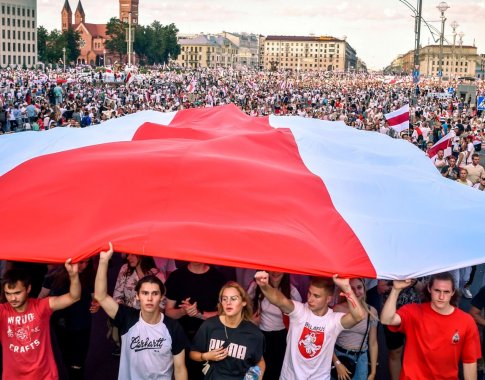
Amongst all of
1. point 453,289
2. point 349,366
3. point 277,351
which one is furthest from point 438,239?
point 277,351

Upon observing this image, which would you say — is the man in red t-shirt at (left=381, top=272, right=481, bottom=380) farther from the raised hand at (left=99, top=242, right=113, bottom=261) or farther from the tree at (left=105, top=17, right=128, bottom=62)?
the tree at (left=105, top=17, right=128, bottom=62)

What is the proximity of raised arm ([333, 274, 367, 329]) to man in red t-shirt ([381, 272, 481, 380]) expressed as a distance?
0.19m

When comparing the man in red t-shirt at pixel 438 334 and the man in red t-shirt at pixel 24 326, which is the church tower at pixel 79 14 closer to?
the man in red t-shirt at pixel 24 326

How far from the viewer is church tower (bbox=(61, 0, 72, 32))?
503ft

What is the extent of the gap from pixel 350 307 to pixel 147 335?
1347 mm

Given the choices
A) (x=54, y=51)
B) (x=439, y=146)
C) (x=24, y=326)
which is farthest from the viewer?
(x=54, y=51)

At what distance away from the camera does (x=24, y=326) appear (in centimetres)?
446

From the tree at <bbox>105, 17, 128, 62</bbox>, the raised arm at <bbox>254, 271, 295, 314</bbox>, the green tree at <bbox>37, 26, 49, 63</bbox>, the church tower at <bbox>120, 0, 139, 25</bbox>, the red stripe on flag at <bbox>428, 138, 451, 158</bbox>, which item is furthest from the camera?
the church tower at <bbox>120, 0, 139, 25</bbox>

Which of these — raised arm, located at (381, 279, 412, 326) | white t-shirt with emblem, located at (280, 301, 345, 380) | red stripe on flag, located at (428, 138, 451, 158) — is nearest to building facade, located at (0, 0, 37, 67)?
red stripe on flag, located at (428, 138, 451, 158)

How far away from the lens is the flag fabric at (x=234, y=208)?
459 cm

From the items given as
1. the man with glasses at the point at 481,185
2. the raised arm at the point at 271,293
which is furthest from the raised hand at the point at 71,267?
the man with glasses at the point at 481,185

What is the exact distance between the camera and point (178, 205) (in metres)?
5.16

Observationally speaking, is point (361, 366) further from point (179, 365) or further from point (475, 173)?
point (475, 173)

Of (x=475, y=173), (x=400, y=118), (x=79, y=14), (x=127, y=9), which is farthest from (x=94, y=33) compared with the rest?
(x=475, y=173)
